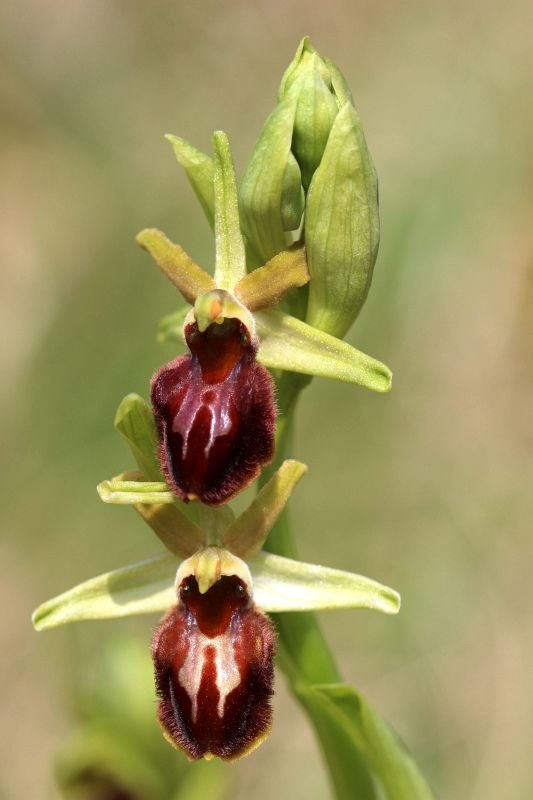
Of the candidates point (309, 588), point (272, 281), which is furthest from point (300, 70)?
point (309, 588)

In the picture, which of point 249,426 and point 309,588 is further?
point 309,588

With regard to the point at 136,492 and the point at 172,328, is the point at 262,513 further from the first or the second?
the point at 172,328

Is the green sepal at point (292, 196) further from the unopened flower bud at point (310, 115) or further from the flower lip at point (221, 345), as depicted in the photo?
the flower lip at point (221, 345)

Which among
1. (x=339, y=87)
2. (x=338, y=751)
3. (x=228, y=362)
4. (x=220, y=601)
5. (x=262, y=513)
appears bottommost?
(x=338, y=751)

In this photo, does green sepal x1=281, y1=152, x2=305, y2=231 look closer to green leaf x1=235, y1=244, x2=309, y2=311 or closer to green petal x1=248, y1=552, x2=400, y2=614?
green leaf x1=235, y1=244, x2=309, y2=311

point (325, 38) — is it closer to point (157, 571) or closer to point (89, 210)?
point (89, 210)
